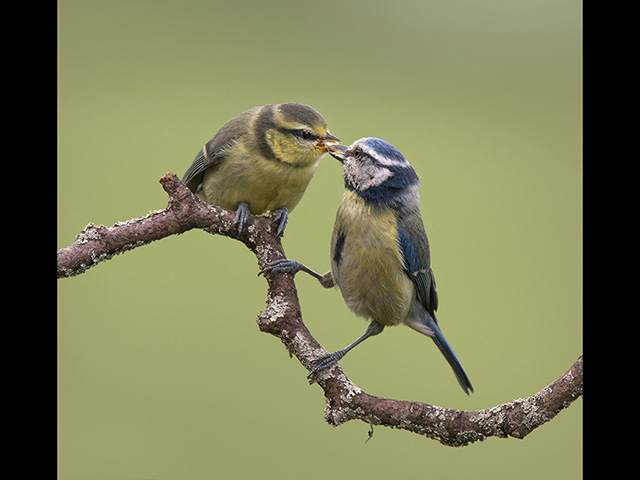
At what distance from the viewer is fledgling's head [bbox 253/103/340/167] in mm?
1959

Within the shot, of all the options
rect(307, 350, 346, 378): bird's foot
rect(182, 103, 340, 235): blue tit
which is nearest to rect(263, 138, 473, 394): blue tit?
rect(307, 350, 346, 378): bird's foot

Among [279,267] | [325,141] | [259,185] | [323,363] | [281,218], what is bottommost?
[323,363]

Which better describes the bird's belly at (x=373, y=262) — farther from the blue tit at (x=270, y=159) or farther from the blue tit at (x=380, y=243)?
the blue tit at (x=270, y=159)

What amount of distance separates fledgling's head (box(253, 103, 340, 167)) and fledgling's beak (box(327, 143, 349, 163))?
10 centimetres

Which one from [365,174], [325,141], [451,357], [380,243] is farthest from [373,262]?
[325,141]

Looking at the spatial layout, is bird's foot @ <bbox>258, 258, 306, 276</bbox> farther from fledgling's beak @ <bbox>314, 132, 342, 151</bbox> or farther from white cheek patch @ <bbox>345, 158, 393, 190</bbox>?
fledgling's beak @ <bbox>314, 132, 342, 151</bbox>

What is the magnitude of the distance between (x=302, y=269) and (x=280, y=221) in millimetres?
212

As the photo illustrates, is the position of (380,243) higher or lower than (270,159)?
lower

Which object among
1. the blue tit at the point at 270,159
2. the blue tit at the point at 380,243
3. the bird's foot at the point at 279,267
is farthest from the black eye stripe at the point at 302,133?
the bird's foot at the point at 279,267

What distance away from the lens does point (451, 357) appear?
1.78 meters

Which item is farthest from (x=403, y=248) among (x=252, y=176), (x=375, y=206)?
(x=252, y=176)

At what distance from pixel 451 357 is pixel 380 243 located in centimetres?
41

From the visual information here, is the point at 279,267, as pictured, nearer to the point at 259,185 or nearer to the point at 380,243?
the point at 380,243

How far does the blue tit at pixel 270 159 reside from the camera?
6.48ft
